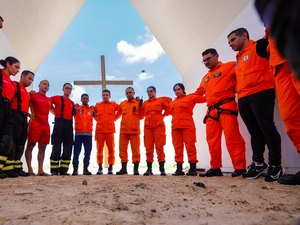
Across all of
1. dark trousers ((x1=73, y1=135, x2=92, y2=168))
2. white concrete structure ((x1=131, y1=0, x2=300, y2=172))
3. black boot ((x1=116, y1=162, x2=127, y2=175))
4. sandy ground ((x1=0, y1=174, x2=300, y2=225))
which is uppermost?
white concrete structure ((x1=131, y1=0, x2=300, y2=172))

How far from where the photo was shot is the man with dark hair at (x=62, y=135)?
4.57m

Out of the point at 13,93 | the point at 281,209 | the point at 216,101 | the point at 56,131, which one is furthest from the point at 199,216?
the point at 56,131

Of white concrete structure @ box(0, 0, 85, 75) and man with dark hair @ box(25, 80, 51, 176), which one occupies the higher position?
white concrete structure @ box(0, 0, 85, 75)

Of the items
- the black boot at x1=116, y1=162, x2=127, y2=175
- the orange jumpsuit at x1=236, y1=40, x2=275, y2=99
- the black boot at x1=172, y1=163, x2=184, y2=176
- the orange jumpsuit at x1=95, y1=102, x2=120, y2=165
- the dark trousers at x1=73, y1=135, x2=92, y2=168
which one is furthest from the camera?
the orange jumpsuit at x1=95, y1=102, x2=120, y2=165

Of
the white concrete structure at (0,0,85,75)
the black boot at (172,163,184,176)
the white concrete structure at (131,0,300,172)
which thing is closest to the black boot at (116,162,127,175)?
the black boot at (172,163,184,176)

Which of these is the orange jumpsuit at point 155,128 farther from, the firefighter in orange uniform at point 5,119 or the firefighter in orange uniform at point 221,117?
the firefighter in orange uniform at point 5,119

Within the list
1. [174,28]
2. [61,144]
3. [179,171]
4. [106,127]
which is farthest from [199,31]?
[61,144]

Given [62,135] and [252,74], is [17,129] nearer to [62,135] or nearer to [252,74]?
[62,135]

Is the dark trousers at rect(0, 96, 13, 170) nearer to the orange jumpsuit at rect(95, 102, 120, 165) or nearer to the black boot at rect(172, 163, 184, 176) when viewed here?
the orange jumpsuit at rect(95, 102, 120, 165)

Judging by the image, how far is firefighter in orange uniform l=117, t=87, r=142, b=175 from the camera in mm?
4711

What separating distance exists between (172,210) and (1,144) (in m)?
2.81

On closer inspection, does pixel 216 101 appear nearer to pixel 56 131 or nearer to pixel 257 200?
pixel 257 200

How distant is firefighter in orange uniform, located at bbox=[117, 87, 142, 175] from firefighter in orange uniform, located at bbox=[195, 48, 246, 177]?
1.63m

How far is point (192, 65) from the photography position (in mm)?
5961
